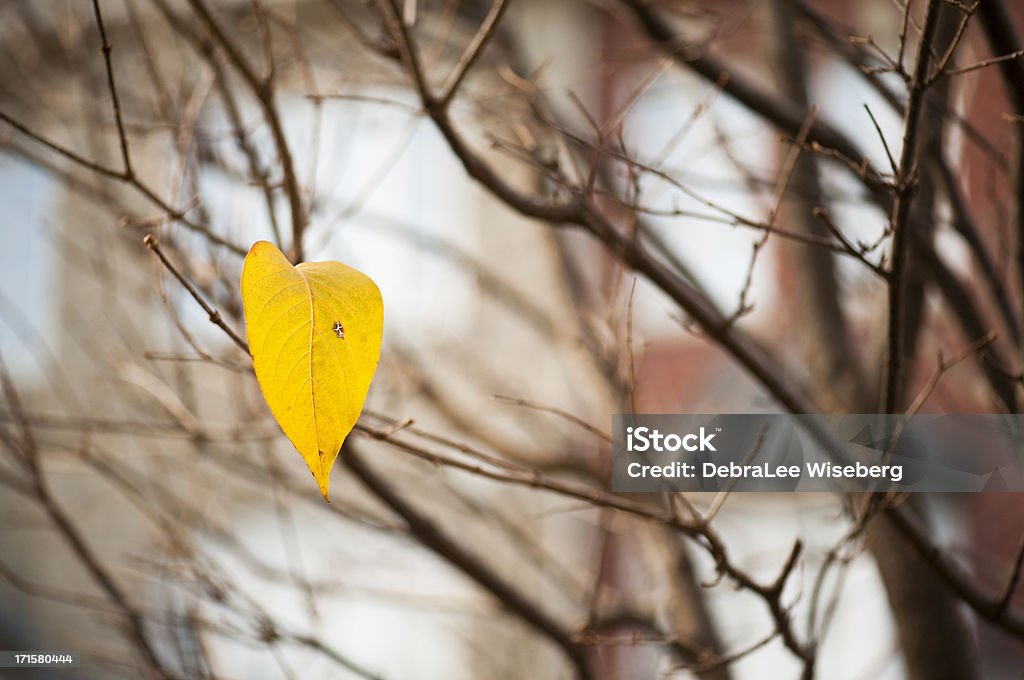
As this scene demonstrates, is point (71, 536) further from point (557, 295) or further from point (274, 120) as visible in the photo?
point (557, 295)

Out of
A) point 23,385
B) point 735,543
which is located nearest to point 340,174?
point 735,543

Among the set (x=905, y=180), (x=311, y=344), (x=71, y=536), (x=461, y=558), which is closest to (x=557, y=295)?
(x=461, y=558)

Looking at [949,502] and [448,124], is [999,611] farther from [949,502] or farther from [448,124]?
[949,502]

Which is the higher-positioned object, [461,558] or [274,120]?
[274,120]

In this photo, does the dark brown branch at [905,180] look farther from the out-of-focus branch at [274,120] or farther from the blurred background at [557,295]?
the out-of-focus branch at [274,120]

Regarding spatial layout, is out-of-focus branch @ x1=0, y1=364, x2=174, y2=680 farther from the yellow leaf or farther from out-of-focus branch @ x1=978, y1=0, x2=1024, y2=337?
out-of-focus branch @ x1=978, y1=0, x2=1024, y2=337
